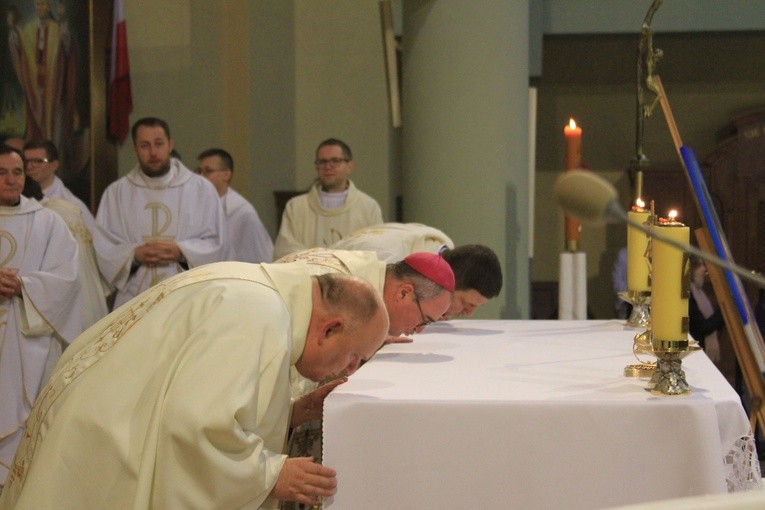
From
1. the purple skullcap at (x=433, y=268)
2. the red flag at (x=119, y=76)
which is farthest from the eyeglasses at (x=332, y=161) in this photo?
the purple skullcap at (x=433, y=268)

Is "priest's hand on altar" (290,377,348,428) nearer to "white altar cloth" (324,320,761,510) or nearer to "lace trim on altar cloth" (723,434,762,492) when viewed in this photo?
"white altar cloth" (324,320,761,510)

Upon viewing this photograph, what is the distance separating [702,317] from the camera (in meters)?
6.70

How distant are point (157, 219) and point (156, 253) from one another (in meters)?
0.41

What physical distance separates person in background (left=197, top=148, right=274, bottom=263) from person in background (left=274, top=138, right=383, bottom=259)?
0.37 metres

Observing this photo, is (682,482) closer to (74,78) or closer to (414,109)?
(414,109)

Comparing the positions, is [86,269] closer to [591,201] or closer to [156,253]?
[156,253]

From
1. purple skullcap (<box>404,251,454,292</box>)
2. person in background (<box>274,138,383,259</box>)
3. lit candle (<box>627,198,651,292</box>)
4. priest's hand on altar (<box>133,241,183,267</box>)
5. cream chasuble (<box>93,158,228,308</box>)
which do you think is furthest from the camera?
person in background (<box>274,138,383,259</box>)

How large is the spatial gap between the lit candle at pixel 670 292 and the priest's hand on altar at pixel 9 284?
13.6ft

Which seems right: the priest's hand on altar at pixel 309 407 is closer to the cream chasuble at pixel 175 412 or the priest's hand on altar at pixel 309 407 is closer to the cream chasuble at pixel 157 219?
the cream chasuble at pixel 175 412

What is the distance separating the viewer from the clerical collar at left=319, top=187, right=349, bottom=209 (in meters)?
7.55

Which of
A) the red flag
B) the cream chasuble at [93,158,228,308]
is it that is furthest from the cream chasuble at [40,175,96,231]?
the red flag

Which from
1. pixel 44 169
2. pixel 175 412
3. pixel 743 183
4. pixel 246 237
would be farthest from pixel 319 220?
pixel 175 412

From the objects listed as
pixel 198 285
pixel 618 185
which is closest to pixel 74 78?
pixel 618 185

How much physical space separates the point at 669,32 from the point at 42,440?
7.16 meters
